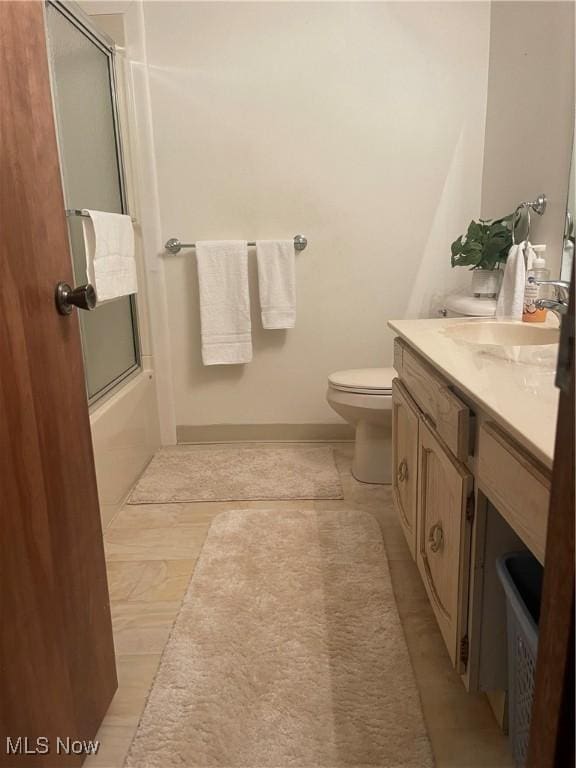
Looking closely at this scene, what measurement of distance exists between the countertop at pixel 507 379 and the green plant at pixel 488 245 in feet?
1.81

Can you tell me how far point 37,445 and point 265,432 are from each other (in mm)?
2004

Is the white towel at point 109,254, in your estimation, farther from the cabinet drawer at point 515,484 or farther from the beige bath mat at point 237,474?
the cabinet drawer at point 515,484

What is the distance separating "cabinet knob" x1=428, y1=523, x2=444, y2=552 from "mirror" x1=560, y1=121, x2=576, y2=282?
87cm

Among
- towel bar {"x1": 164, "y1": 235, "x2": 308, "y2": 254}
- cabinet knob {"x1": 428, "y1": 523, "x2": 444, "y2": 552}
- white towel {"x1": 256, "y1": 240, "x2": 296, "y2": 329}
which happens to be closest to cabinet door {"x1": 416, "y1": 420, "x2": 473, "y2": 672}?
cabinet knob {"x1": 428, "y1": 523, "x2": 444, "y2": 552}

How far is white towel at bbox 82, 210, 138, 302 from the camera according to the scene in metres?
1.86

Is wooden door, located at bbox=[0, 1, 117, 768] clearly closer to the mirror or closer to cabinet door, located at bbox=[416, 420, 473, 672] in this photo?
cabinet door, located at bbox=[416, 420, 473, 672]

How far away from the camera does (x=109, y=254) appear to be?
6.44 ft

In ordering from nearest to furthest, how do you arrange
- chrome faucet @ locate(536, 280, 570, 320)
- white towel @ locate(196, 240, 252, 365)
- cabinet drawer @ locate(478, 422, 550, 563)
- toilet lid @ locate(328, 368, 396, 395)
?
cabinet drawer @ locate(478, 422, 550, 563) → chrome faucet @ locate(536, 280, 570, 320) → toilet lid @ locate(328, 368, 396, 395) → white towel @ locate(196, 240, 252, 365)

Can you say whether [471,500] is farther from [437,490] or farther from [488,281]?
[488,281]

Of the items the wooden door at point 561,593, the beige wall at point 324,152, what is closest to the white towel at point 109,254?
the beige wall at point 324,152

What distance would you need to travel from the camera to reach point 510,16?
2.16 metres

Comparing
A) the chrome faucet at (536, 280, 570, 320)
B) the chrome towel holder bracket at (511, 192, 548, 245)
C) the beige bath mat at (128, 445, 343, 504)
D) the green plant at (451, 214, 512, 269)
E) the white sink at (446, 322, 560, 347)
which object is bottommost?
the beige bath mat at (128, 445, 343, 504)

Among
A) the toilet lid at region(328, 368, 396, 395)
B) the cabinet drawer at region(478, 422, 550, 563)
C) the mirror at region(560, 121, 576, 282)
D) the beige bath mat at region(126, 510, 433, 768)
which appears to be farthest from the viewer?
the toilet lid at region(328, 368, 396, 395)

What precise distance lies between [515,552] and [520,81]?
183 cm
